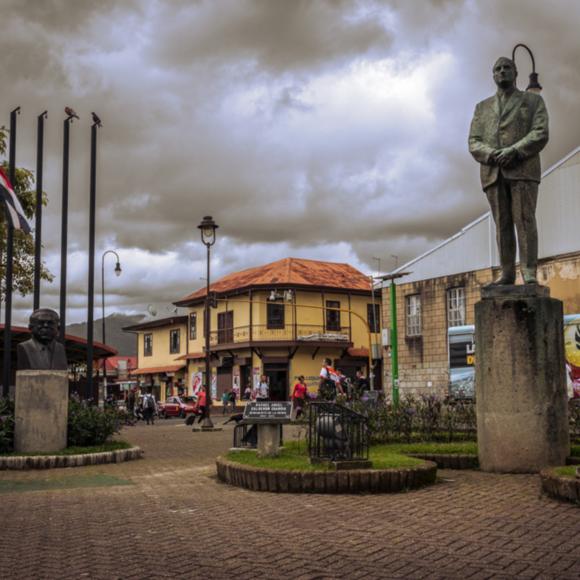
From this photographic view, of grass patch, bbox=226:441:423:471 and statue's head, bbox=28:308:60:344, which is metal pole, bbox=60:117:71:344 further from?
grass patch, bbox=226:441:423:471

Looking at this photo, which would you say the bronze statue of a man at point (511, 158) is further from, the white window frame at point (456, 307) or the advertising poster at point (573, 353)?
the white window frame at point (456, 307)

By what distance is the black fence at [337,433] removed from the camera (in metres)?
8.62

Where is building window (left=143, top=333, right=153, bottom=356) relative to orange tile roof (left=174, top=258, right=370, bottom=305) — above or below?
below

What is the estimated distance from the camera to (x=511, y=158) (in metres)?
9.39

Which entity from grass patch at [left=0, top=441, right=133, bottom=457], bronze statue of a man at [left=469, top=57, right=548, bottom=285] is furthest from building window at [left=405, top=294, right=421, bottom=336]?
bronze statue of a man at [left=469, top=57, right=548, bottom=285]

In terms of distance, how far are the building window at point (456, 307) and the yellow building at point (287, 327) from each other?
1151 cm

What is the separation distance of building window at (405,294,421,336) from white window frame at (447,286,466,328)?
190 cm

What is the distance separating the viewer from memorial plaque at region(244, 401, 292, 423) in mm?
9812

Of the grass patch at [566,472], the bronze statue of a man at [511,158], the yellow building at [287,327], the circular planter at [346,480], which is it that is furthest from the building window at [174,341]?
the grass patch at [566,472]

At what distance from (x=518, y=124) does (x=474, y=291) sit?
25.2 m

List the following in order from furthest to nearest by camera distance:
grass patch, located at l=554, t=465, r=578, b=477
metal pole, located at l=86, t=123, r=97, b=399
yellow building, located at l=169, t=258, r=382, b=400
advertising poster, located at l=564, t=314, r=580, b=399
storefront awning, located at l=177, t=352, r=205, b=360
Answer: storefront awning, located at l=177, t=352, r=205, b=360 < yellow building, located at l=169, t=258, r=382, b=400 < advertising poster, located at l=564, t=314, r=580, b=399 < metal pole, located at l=86, t=123, r=97, b=399 < grass patch, located at l=554, t=465, r=578, b=477

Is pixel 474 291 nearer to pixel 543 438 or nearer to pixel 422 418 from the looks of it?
pixel 422 418

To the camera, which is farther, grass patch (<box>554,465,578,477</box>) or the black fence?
the black fence

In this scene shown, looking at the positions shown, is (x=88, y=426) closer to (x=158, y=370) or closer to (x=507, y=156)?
(x=507, y=156)
